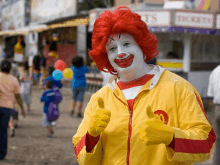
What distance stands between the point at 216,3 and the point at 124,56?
10.9 m

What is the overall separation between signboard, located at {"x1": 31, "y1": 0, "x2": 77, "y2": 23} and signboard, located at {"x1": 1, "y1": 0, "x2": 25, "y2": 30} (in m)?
1.87

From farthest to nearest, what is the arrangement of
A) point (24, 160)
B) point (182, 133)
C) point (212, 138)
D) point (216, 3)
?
point (216, 3), point (24, 160), point (212, 138), point (182, 133)

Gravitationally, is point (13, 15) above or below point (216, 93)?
below

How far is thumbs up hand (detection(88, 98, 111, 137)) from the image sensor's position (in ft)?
6.96

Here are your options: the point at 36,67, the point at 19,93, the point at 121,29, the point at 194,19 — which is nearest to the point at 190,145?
the point at 121,29

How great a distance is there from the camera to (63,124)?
8727 mm

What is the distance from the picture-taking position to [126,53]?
7.81 ft

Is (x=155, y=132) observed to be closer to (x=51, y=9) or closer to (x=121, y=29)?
(x=121, y=29)

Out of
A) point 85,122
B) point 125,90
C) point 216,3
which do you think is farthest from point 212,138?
point 216,3

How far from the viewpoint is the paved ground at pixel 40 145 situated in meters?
5.82

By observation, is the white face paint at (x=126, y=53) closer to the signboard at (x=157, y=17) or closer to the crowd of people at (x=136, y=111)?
the crowd of people at (x=136, y=111)

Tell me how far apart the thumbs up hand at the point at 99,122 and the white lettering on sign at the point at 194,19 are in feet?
29.8

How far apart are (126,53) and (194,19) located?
916cm

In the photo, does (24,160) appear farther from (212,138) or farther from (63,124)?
(212,138)
